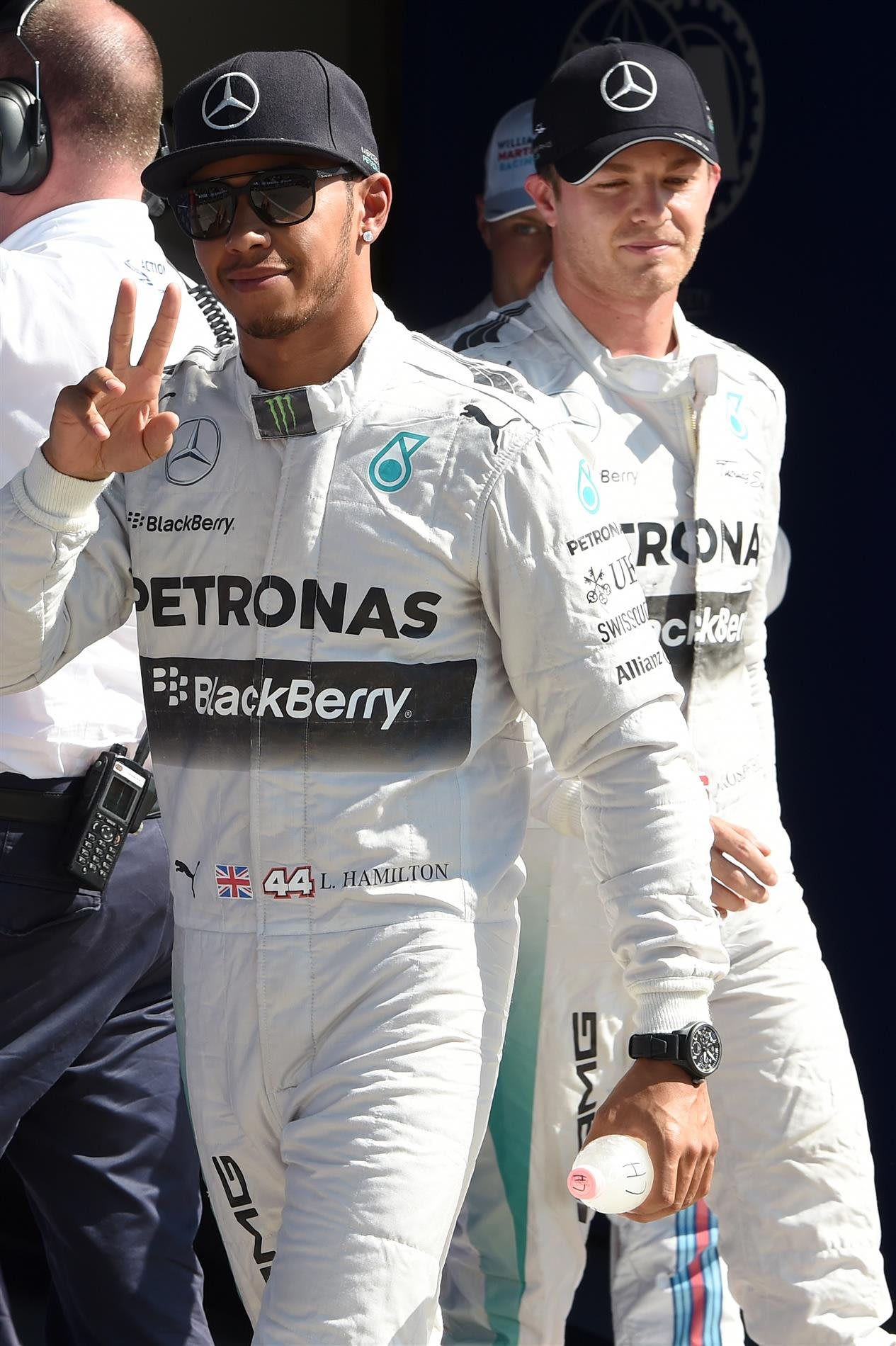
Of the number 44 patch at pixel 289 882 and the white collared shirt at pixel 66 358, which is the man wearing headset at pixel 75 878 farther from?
the number 44 patch at pixel 289 882

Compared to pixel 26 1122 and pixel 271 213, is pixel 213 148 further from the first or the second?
pixel 26 1122

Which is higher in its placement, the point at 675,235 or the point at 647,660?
the point at 675,235

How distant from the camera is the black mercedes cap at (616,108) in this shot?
9.26 feet

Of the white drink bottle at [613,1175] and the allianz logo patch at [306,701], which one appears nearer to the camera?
the white drink bottle at [613,1175]

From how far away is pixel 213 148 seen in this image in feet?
6.80

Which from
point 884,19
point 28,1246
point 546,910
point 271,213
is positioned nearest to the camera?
point 271,213

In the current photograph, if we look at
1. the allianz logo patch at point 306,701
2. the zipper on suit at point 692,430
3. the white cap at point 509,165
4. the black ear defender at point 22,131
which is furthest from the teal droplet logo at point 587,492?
the white cap at point 509,165

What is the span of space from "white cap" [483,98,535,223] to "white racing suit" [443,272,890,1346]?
1.15 metres

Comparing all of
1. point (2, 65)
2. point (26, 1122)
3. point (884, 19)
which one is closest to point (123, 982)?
point (26, 1122)

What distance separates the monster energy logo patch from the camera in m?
2.13

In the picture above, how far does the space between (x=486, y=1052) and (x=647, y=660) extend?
1.60 feet

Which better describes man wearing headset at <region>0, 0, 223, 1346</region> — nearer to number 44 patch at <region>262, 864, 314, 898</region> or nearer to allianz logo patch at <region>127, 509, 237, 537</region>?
allianz logo patch at <region>127, 509, 237, 537</region>

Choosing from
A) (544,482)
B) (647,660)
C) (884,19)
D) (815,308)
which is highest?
(884,19)

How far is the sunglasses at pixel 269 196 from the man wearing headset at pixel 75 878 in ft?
1.34
